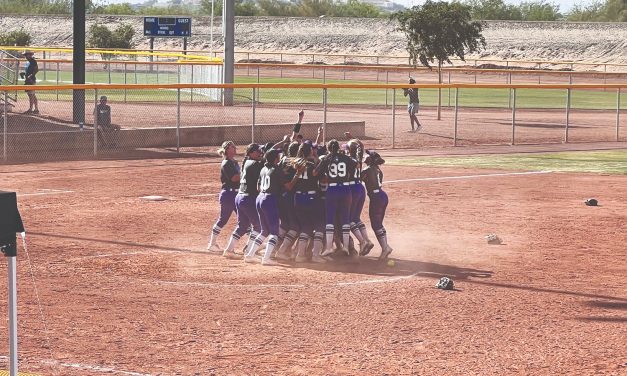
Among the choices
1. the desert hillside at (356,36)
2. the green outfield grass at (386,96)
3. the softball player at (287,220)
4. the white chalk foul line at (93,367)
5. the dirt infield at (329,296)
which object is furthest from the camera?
the desert hillside at (356,36)

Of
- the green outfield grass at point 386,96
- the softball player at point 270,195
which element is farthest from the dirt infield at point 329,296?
the green outfield grass at point 386,96

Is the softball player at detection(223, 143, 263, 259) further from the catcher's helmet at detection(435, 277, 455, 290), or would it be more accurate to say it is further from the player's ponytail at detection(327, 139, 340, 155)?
the catcher's helmet at detection(435, 277, 455, 290)

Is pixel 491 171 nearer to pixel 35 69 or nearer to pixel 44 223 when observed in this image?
pixel 44 223

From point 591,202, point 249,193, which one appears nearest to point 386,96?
point 591,202

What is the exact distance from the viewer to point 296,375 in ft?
33.5

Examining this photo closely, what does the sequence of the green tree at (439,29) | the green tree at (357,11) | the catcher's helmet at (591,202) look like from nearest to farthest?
the catcher's helmet at (591,202) → the green tree at (439,29) → the green tree at (357,11)

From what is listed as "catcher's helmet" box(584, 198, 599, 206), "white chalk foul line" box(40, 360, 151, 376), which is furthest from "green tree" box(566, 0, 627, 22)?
"white chalk foul line" box(40, 360, 151, 376)

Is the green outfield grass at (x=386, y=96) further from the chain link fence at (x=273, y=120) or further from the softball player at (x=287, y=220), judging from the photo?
the softball player at (x=287, y=220)

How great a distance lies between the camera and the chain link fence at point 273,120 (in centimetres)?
2916

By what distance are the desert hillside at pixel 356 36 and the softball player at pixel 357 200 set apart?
217 ft

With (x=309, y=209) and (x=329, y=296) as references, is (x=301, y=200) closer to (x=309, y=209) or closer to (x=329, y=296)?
(x=309, y=209)

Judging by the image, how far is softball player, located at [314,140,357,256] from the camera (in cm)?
1539

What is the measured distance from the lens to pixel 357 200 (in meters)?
15.8

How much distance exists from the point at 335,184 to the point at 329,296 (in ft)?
8.04
